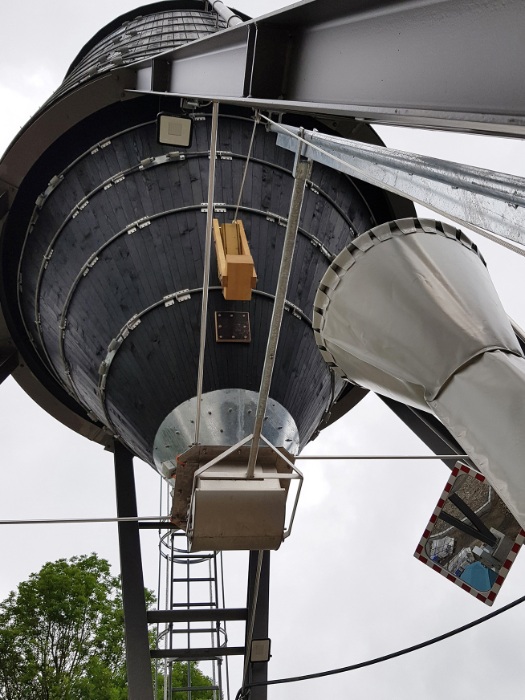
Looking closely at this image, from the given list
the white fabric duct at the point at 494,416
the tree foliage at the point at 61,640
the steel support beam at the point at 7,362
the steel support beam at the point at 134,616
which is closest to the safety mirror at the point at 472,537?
the white fabric duct at the point at 494,416

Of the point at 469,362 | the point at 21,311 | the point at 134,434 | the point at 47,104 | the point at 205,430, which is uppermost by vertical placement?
the point at 47,104

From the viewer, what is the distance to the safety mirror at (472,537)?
4645mm

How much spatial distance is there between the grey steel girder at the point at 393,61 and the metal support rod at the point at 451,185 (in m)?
0.13

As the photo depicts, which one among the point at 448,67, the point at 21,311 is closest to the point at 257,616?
the point at 21,311

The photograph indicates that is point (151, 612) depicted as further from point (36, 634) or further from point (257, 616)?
point (36, 634)

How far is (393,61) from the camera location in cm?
264

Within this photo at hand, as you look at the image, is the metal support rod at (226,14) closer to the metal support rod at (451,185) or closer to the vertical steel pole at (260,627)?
the vertical steel pole at (260,627)

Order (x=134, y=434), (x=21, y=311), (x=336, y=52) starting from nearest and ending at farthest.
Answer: (x=336, y=52) → (x=134, y=434) → (x=21, y=311)

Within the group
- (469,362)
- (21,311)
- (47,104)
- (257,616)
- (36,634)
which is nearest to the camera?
(469,362)

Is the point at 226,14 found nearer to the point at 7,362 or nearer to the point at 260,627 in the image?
the point at 7,362

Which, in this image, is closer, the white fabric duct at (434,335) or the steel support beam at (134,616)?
the white fabric duct at (434,335)

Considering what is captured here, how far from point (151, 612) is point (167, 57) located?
16.7 feet

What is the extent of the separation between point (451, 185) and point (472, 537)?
3104 mm

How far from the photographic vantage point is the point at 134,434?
566 centimetres
